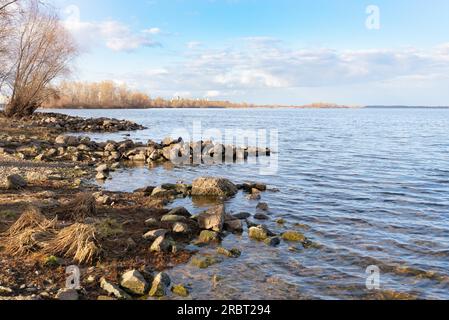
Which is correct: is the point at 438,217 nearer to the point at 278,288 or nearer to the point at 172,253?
the point at 278,288

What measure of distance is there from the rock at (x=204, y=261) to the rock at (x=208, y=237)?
1.11m

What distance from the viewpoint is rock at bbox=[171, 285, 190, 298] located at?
720 cm

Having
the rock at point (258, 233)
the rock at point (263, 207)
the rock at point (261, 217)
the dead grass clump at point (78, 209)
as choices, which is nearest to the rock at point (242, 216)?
the rock at point (261, 217)

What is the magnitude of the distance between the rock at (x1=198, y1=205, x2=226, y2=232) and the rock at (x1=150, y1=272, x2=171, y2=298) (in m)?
3.20

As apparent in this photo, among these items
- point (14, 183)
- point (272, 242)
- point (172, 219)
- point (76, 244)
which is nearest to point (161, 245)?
point (76, 244)

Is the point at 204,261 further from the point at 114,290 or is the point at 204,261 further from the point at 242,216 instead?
the point at 242,216

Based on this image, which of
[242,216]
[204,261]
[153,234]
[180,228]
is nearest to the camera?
[204,261]

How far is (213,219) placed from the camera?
1080 cm

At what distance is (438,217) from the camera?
12.8m

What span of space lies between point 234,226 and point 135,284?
416 cm

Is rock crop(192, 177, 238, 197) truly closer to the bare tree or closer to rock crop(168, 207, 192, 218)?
rock crop(168, 207, 192, 218)

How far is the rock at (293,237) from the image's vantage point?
10.4 metres

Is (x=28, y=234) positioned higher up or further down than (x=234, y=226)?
higher up

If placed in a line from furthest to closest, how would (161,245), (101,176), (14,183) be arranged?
(101,176) → (14,183) → (161,245)
